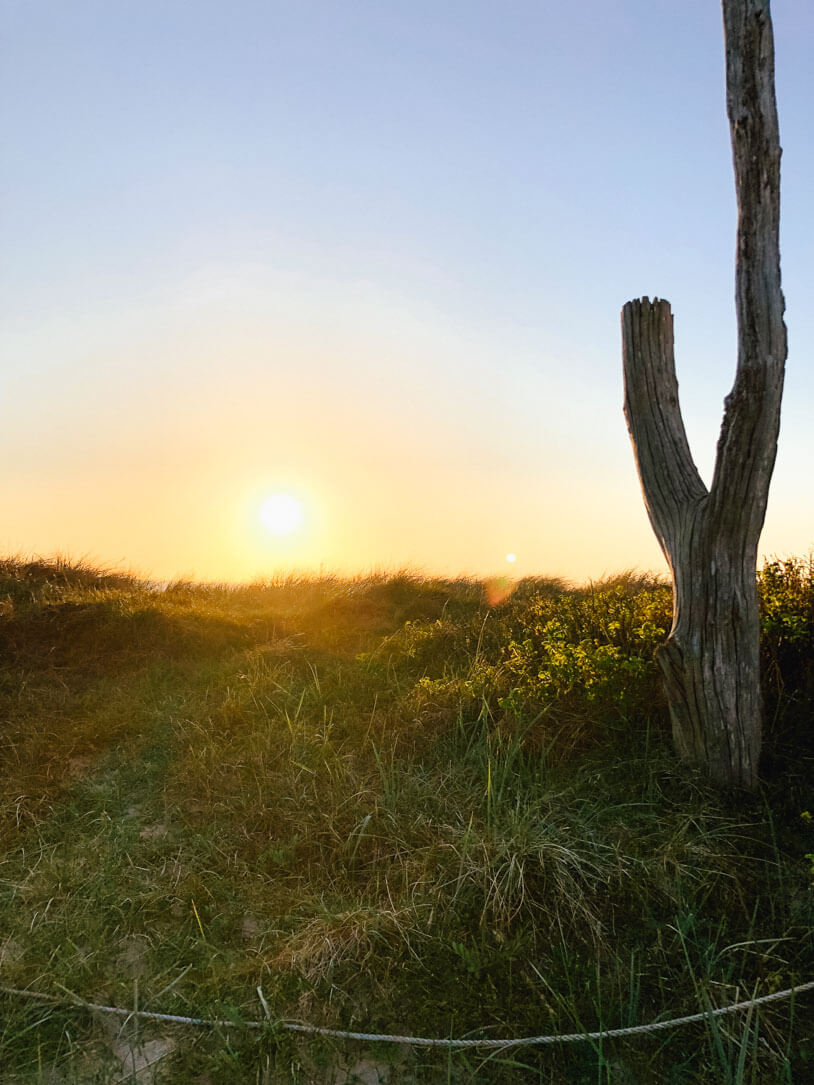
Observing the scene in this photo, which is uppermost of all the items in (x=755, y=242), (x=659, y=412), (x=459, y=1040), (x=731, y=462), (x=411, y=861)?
(x=755, y=242)

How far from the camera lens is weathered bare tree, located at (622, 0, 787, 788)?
484 centimetres

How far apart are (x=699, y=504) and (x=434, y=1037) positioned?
3.49 metres

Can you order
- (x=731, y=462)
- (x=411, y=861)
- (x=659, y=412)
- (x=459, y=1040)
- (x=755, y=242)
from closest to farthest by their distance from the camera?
1. (x=459, y=1040)
2. (x=411, y=861)
3. (x=755, y=242)
4. (x=731, y=462)
5. (x=659, y=412)

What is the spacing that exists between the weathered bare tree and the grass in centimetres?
43

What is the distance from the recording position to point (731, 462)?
499 centimetres

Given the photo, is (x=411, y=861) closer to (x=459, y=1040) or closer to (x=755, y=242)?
(x=459, y=1040)

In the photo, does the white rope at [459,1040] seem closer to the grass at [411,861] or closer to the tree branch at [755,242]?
the grass at [411,861]

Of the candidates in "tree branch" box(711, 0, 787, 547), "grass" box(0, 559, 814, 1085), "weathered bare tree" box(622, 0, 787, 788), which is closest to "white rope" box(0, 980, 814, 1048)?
"grass" box(0, 559, 814, 1085)

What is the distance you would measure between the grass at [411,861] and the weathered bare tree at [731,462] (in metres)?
0.43

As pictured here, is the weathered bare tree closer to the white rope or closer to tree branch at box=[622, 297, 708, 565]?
tree branch at box=[622, 297, 708, 565]

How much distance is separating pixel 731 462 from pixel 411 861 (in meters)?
3.16

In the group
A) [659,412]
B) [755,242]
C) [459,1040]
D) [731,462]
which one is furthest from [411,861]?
[755,242]

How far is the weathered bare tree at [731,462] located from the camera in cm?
484

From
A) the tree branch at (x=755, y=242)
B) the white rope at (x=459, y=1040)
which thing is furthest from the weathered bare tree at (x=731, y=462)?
the white rope at (x=459, y=1040)
